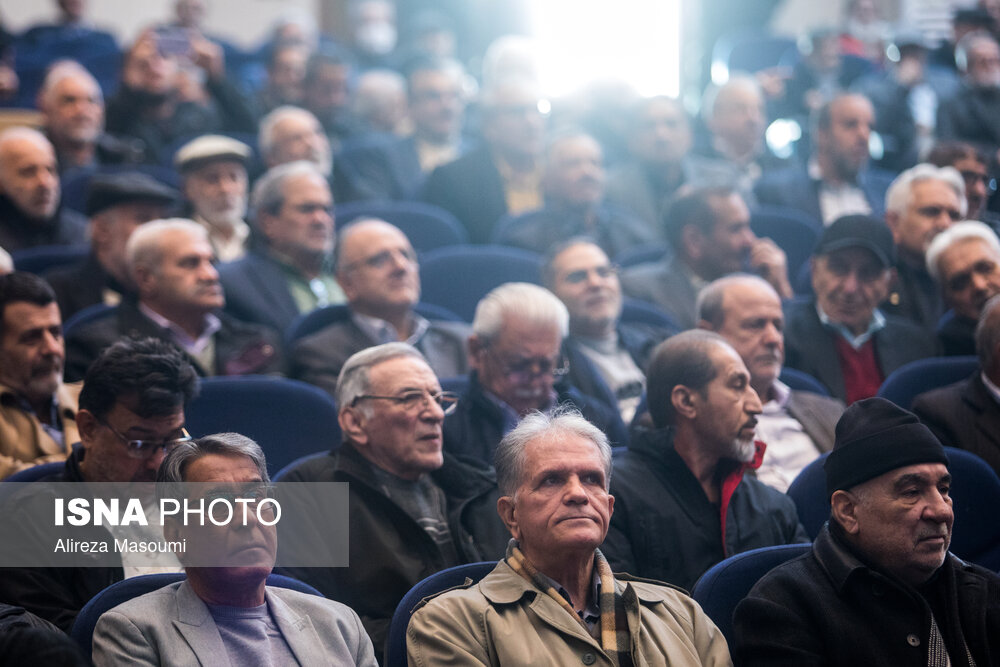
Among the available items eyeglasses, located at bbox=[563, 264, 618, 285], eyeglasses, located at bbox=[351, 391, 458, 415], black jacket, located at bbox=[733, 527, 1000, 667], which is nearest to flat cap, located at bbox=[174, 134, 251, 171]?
eyeglasses, located at bbox=[563, 264, 618, 285]

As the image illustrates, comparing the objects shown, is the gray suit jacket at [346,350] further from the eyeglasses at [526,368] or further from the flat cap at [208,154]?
the flat cap at [208,154]

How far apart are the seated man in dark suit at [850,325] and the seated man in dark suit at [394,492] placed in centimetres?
138

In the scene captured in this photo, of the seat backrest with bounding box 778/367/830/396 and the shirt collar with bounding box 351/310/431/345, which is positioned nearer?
the seat backrest with bounding box 778/367/830/396

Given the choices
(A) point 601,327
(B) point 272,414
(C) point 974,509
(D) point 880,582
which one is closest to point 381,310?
(A) point 601,327

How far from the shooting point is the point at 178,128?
573 centimetres

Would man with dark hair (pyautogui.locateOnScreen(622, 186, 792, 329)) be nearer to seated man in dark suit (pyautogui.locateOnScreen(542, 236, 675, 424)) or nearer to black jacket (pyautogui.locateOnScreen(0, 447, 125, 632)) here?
seated man in dark suit (pyautogui.locateOnScreen(542, 236, 675, 424))

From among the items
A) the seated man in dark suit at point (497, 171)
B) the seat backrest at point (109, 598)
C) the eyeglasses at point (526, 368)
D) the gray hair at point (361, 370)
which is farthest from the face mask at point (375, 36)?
the seat backrest at point (109, 598)

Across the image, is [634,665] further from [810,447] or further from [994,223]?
[994,223]

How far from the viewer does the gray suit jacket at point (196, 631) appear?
1.84 meters

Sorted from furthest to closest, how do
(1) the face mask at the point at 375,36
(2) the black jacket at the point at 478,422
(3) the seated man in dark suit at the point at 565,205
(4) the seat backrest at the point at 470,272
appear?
(1) the face mask at the point at 375,36, (3) the seated man in dark suit at the point at 565,205, (4) the seat backrest at the point at 470,272, (2) the black jacket at the point at 478,422

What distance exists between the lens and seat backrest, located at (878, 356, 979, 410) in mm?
3096

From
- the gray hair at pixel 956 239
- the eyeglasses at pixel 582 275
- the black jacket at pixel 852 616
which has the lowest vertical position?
the black jacket at pixel 852 616

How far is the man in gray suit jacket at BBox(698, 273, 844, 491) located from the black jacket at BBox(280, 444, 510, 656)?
79 centimetres

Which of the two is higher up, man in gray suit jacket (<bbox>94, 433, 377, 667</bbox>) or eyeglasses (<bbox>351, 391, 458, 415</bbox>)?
eyeglasses (<bbox>351, 391, 458, 415</bbox>)
